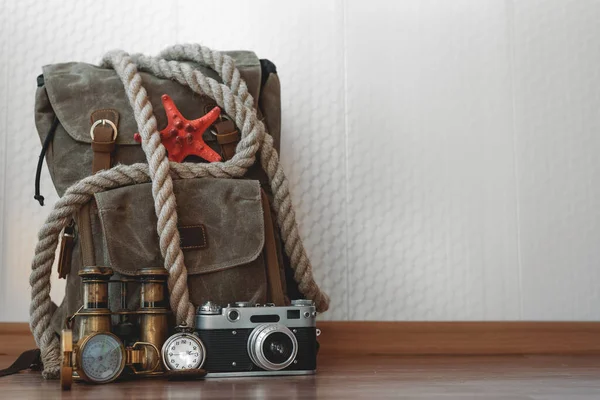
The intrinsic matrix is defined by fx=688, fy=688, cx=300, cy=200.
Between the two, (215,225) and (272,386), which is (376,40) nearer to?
(215,225)

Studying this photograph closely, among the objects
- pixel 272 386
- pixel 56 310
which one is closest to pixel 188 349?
pixel 272 386

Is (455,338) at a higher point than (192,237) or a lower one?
lower

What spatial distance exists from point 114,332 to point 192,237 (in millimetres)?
196

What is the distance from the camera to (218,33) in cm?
152

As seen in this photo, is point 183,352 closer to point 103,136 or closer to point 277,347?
point 277,347

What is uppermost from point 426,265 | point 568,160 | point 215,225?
point 568,160

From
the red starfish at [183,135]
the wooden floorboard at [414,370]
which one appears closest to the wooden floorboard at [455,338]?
the wooden floorboard at [414,370]

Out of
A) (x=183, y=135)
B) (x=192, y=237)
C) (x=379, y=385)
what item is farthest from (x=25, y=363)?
(x=379, y=385)

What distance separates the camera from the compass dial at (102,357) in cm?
94

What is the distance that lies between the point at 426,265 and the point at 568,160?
41cm

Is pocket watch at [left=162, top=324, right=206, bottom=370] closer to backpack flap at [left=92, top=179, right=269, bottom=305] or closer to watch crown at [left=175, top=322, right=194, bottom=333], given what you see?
watch crown at [left=175, top=322, right=194, bottom=333]

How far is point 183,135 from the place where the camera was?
1187 millimetres

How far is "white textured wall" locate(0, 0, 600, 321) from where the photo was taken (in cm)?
151

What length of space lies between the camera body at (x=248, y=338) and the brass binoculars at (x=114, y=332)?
0.07 metres
